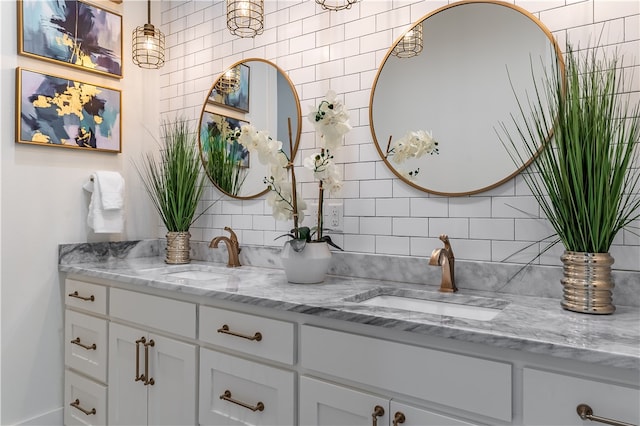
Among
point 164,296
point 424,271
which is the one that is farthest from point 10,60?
point 424,271

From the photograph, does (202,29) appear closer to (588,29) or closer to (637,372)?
(588,29)

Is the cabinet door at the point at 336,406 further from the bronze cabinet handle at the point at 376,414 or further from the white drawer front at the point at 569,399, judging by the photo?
the white drawer front at the point at 569,399

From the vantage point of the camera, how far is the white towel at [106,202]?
2.41 meters

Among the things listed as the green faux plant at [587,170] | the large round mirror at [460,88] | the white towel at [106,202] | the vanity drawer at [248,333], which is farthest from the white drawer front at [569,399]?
the white towel at [106,202]

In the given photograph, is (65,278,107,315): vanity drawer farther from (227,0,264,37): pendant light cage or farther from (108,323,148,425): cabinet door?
(227,0,264,37): pendant light cage

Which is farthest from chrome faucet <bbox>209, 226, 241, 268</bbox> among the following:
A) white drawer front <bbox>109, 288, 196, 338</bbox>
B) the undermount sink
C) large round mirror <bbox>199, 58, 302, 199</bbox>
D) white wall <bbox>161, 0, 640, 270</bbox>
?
the undermount sink

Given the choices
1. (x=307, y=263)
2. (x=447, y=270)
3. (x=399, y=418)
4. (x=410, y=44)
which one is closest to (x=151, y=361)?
(x=307, y=263)

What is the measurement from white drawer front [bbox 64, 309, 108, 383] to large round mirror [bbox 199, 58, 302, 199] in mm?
938

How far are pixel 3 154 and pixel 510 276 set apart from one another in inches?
91.7

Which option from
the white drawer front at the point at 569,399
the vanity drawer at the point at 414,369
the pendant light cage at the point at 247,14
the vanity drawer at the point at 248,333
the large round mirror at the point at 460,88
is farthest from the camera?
the pendant light cage at the point at 247,14

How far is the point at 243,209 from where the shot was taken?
2428mm

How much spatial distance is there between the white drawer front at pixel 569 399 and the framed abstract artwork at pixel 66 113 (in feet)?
7.78

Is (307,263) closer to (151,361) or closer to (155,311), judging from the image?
(155,311)

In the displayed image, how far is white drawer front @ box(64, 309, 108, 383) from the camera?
2.12 meters
